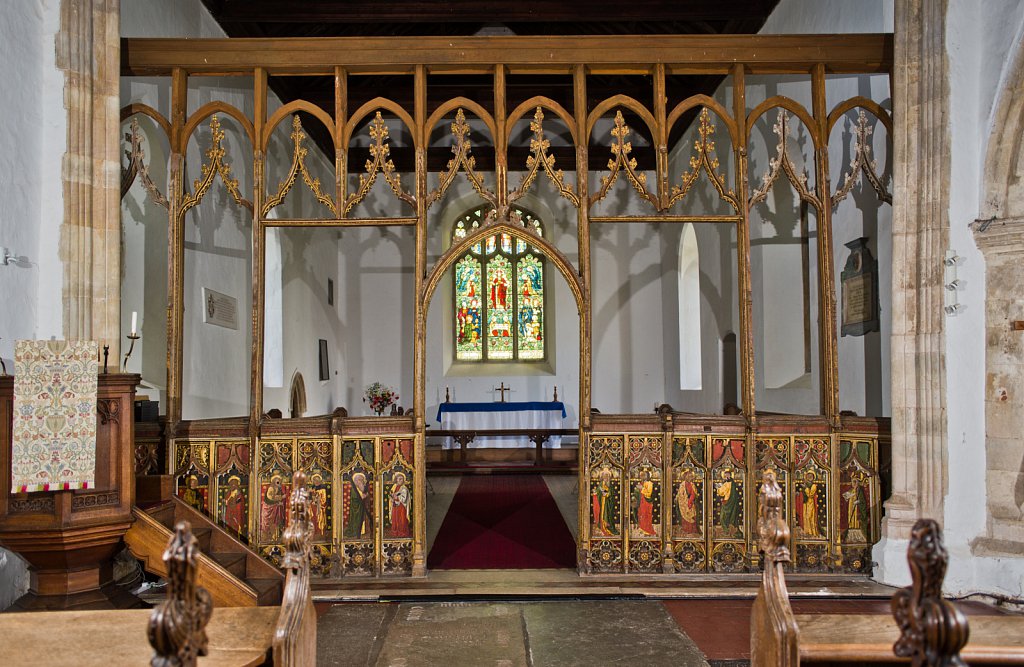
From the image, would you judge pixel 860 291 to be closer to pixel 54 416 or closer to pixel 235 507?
pixel 235 507

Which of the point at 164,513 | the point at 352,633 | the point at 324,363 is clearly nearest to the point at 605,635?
the point at 352,633

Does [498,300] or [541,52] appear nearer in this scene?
[541,52]

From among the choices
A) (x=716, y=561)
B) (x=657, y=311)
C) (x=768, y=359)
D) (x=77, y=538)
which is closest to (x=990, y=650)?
(x=716, y=561)

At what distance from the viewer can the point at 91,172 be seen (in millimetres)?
4793

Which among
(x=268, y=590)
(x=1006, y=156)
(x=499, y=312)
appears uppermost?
(x=1006, y=156)

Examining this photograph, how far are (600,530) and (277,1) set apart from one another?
231 inches

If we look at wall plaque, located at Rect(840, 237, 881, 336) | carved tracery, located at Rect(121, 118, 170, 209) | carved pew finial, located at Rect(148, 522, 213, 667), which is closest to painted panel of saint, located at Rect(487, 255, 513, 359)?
wall plaque, located at Rect(840, 237, 881, 336)

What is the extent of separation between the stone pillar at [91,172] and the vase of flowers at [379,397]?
7.04 meters

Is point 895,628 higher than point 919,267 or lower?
lower

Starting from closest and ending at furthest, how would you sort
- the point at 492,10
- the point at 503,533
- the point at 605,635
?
the point at 605,635 < the point at 503,533 < the point at 492,10

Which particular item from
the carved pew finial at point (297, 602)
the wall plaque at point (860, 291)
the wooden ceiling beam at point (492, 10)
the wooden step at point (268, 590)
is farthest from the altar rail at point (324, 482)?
the wooden ceiling beam at point (492, 10)

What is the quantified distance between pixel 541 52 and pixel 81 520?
12.9 feet

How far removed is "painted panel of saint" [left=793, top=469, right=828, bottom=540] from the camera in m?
5.11

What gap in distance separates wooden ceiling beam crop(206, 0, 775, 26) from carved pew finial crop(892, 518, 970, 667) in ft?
23.7
